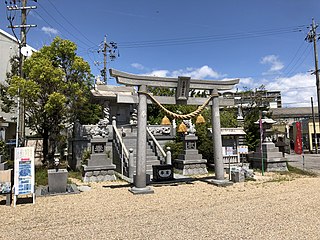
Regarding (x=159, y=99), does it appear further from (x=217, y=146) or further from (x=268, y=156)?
(x=268, y=156)

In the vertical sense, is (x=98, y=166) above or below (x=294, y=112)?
A: below

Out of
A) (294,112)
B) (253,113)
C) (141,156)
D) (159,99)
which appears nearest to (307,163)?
(253,113)

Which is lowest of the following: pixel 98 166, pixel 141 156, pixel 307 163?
pixel 307 163

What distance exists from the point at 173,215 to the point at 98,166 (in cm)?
654

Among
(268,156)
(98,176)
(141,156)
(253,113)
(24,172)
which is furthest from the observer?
(253,113)

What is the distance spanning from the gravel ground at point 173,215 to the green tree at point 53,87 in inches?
277

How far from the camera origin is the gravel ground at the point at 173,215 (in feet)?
15.6

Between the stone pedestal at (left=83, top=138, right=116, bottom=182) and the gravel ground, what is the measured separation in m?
2.68

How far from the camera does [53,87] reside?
46.2 feet

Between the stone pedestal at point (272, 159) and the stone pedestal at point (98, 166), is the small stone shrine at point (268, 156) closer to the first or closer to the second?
the stone pedestal at point (272, 159)

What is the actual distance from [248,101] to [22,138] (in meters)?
23.1

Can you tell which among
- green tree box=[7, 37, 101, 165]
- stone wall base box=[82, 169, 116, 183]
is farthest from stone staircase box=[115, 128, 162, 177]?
green tree box=[7, 37, 101, 165]

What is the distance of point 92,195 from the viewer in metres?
8.52

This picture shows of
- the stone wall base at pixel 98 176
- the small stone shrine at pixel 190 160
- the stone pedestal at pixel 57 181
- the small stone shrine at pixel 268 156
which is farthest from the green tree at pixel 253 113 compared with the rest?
the stone pedestal at pixel 57 181
